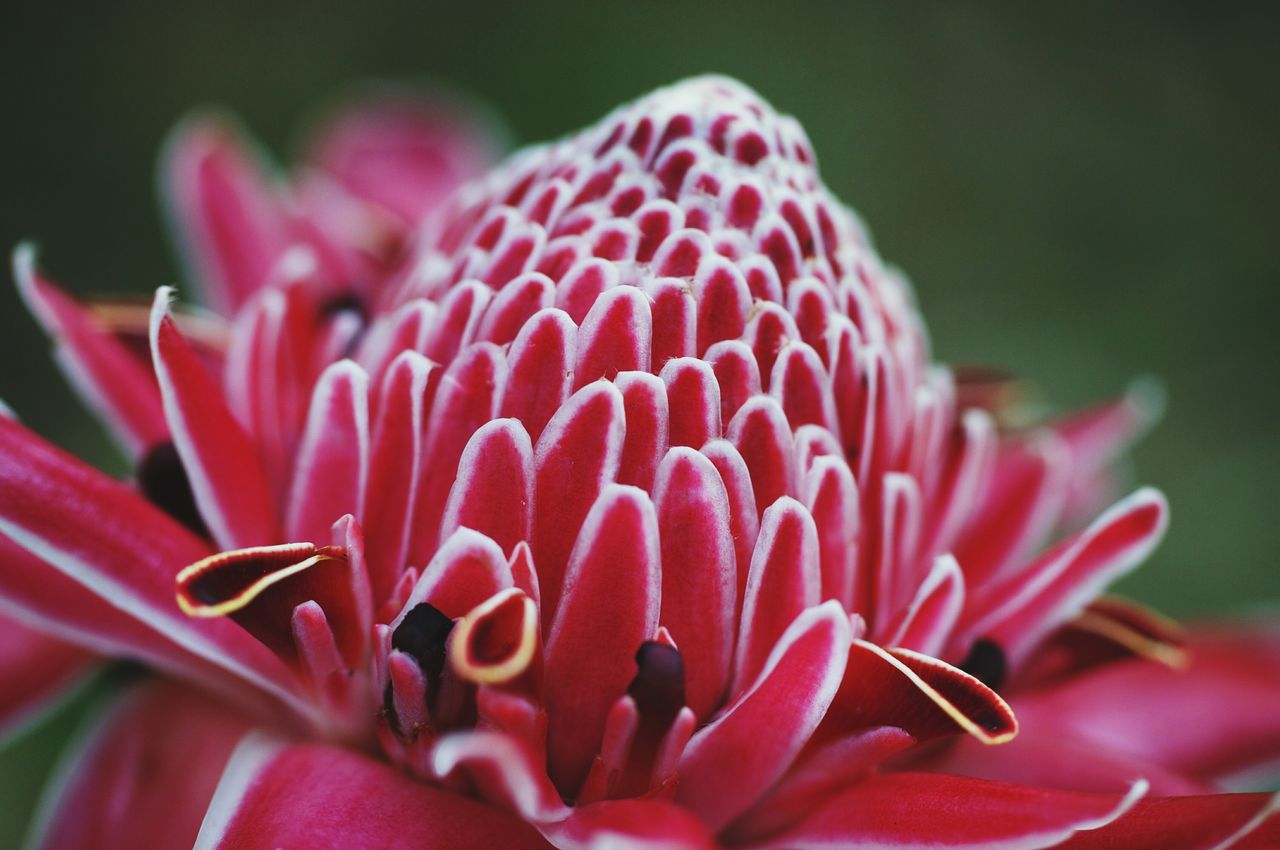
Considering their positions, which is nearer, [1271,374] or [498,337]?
[498,337]

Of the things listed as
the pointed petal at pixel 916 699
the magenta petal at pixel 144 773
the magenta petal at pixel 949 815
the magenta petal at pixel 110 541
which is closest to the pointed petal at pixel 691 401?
the pointed petal at pixel 916 699

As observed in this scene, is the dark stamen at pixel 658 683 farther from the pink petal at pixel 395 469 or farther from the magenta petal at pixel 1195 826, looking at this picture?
the magenta petal at pixel 1195 826

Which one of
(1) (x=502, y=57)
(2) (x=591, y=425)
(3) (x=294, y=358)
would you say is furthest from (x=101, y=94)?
(2) (x=591, y=425)

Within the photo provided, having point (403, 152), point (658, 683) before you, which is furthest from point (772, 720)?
point (403, 152)

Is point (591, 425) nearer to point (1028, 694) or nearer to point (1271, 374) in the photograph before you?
point (1028, 694)

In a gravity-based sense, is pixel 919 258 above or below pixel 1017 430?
below

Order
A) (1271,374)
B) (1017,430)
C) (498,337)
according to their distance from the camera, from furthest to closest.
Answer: (1271,374), (1017,430), (498,337)

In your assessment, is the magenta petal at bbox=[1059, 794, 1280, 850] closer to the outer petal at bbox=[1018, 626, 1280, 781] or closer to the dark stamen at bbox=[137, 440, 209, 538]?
the outer petal at bbox=[1018, 626, 1280, 781]
